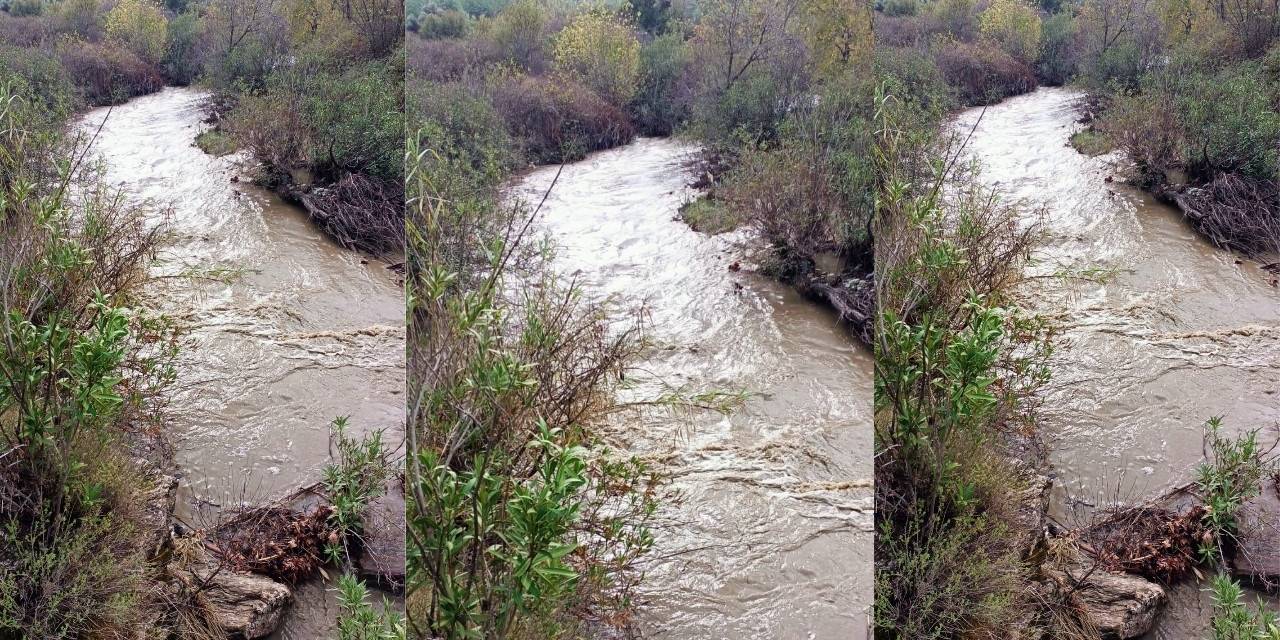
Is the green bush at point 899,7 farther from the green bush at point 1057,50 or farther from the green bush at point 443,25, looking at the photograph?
the green bush at point 443,25

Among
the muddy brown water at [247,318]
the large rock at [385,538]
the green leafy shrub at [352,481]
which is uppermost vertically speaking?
the muddy brown water at [247,318]

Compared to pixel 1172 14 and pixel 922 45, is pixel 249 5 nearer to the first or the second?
pixel 922 45

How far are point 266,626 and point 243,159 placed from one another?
1.52 m

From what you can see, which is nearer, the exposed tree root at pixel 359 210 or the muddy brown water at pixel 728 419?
the muddy brown water at pixel 728 419

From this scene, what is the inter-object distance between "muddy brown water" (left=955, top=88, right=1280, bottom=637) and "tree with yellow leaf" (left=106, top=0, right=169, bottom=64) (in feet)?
9.01

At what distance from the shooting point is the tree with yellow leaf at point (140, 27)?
2701 millimetres

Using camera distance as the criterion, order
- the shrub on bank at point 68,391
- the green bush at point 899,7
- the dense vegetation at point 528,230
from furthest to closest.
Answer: the green bush at point 899,7 → the dense vegetation at point 528,230 → the shrub on bank at point 68,391

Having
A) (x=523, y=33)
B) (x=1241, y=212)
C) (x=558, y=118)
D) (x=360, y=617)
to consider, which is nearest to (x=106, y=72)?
(x=523, y=33)

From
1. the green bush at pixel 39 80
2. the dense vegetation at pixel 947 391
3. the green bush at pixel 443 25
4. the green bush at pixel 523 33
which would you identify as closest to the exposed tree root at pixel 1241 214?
the dense vegetation at pixel 947 391

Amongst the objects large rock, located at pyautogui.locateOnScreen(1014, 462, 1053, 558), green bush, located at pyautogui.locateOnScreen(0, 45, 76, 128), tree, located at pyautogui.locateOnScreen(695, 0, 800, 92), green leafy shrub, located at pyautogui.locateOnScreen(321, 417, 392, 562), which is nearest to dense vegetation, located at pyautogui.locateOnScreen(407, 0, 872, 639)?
tree, located at pyautogui.locateOnScreen(695, 0, 800, 92)

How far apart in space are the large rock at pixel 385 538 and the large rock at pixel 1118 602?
2018 millimetres

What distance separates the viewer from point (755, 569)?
96.2 inches

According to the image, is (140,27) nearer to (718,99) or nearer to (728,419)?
(718,99)

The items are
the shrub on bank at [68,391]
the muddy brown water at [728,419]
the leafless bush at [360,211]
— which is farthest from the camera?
the leafless bush at [360,211]
